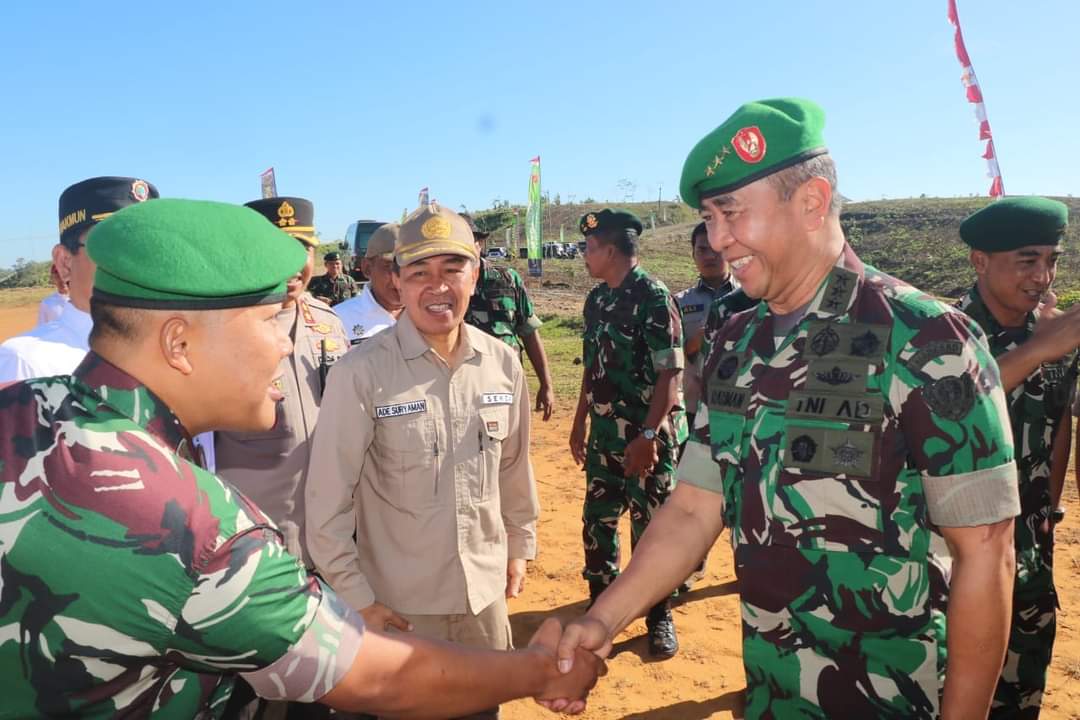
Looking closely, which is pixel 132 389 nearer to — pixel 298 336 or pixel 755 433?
pixel 755 433

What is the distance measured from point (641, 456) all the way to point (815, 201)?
2993mm

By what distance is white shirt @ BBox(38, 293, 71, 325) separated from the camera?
111 inches

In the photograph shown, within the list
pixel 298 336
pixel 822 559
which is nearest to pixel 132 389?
pixel 822 559

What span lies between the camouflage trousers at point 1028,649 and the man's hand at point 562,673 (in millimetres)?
1901

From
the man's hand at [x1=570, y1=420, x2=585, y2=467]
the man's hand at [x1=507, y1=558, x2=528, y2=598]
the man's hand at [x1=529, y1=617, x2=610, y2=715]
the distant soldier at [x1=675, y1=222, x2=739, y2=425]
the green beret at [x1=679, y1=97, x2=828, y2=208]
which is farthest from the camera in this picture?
the distant soldier at [x1=675, y1=222, x2=739, y2=425]

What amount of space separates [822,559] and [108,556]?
1573 millimetres

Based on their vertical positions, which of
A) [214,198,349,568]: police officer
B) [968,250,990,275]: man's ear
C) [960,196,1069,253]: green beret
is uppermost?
[960,196,1069,253]: green beret

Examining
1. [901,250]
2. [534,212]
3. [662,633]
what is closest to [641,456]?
[662,633]

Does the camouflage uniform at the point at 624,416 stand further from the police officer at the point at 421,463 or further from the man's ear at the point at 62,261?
the man's ear at the point at 62,261

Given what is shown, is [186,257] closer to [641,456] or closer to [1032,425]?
[1032,425]

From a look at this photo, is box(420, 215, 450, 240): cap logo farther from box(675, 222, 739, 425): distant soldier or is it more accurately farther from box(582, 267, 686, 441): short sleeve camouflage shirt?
box(675, 222, 739, 425): distant soldier

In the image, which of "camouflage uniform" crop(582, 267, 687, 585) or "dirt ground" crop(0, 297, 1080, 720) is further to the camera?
"camouflage uniform" crop(582, 267, 687, 585)

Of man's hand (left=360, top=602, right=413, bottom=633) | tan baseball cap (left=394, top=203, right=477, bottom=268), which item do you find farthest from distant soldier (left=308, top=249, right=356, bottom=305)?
man's hand (left=360, top=602, right=413, bottom=633)

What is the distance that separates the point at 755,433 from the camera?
193cm
